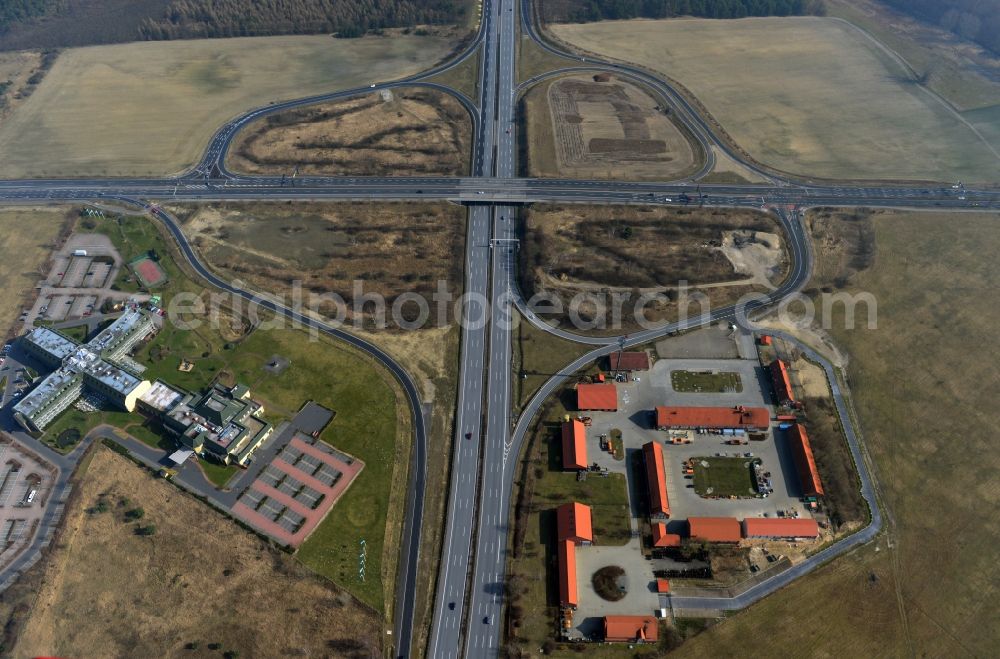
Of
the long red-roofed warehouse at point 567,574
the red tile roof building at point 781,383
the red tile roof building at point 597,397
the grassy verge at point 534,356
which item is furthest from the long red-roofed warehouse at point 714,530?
the grassy verge at point 534,356

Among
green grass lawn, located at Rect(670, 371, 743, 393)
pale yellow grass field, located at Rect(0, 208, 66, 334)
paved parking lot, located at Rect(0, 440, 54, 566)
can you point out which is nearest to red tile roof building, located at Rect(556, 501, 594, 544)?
green grass lawn, located at Rect(670, 371, 743, 393)

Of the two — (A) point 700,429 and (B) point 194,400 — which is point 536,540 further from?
(B) point 194,400

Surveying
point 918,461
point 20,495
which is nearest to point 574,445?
point 918,461

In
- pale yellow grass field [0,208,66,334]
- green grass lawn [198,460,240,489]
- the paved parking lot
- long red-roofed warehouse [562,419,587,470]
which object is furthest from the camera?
pale yellow grass field [0,208,66,334]

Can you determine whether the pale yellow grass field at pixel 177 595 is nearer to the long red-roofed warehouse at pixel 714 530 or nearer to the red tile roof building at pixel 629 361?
the long red-roofed warehouse at pixel 714 530

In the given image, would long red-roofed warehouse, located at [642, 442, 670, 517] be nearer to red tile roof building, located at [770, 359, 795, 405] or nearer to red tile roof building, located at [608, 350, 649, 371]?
red tile roof building, located at [608, 350, 649, 371]

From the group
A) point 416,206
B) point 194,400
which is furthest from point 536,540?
point 416,206

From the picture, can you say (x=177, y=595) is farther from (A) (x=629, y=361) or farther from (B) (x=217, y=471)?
(A) (x=629, y=361)
